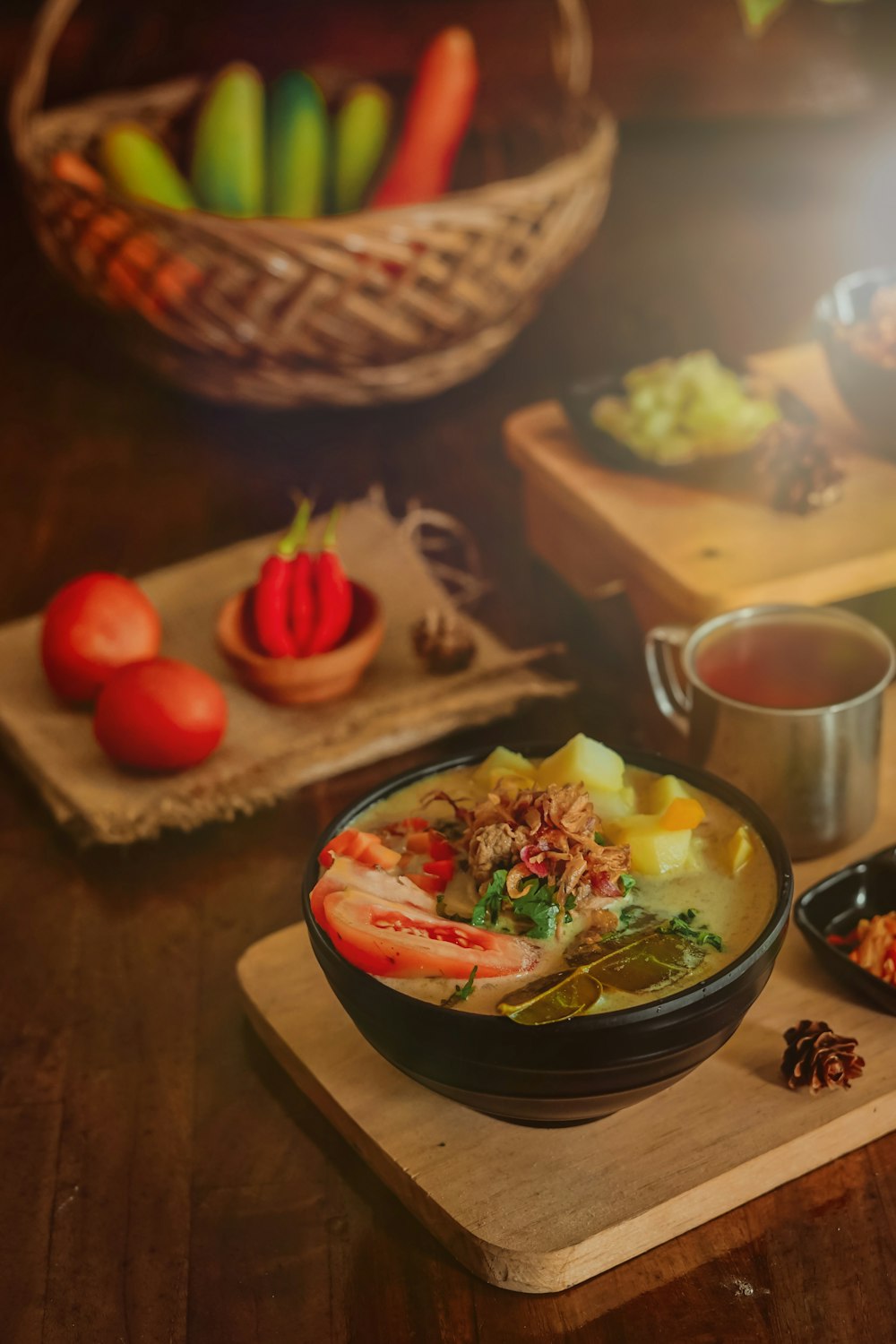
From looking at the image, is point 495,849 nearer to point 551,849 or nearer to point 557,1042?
point 551,849

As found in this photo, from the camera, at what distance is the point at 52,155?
8.91 ft

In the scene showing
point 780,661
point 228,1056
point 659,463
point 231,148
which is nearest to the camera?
point 228,1056

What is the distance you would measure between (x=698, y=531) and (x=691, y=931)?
80cm

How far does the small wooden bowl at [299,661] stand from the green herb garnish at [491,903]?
768mm

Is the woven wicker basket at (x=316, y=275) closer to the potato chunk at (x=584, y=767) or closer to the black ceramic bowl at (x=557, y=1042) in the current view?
the potato chunk at (x=584, y=767)

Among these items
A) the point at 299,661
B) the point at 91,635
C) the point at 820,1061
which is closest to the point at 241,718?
the point at 299,661

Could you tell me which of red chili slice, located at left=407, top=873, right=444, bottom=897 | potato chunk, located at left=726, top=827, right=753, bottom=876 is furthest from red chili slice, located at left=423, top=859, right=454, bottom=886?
potato chunk, located at left=726, top=827, right=753, bottom=876

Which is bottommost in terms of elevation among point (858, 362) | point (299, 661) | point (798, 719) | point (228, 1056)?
point (228, 1056)

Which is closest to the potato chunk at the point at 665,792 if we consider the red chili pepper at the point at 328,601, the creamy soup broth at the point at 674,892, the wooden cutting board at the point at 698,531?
the creamy soup broth at the point at 674,892

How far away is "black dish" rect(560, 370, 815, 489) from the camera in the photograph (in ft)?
6.53

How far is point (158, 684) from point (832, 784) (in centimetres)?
79

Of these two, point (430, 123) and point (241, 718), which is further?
point (430, 123)

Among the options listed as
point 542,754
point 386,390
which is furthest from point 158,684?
point 386,390

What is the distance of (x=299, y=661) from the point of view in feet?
6.32
